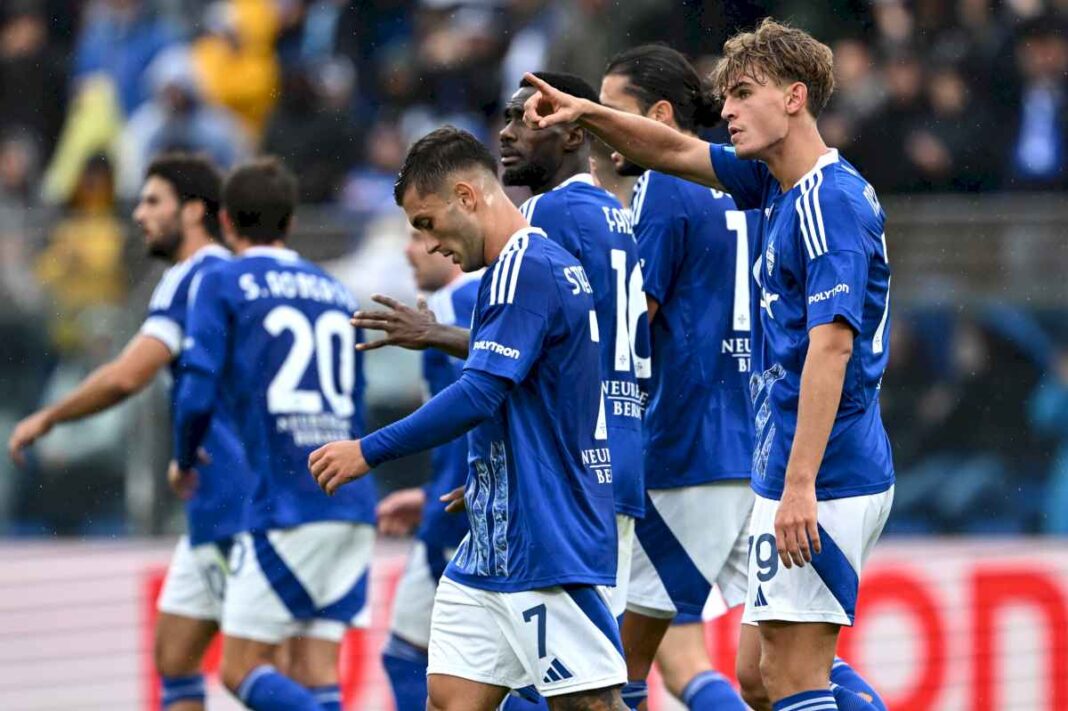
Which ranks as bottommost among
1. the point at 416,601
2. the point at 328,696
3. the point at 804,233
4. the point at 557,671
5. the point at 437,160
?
the point at 328,696

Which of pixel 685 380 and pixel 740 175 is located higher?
pixel 740 175

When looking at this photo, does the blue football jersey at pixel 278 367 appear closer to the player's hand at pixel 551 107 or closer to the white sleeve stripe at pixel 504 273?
the player's hand at pixel 551 107

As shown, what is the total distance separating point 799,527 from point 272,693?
10.1ft

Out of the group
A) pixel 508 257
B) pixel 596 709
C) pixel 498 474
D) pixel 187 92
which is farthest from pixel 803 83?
pixel 187 92

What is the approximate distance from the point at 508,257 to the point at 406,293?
537 centimetres

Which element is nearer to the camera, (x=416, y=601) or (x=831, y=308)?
(x=831, y=308)

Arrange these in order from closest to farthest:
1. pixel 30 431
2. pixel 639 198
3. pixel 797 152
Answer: pixel 797 152 < pixel 639 198 < pixel 30 431

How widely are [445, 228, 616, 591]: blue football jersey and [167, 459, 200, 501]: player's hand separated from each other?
2739mm

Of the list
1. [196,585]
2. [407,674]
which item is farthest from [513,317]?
[196,585]

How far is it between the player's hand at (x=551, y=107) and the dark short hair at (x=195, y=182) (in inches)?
124

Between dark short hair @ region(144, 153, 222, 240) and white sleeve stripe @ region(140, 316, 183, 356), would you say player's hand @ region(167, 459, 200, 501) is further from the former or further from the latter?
dark short hair @ region(144, 153, 222, 240)

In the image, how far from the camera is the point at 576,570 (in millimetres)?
5223

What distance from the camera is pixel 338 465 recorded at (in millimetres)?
5078

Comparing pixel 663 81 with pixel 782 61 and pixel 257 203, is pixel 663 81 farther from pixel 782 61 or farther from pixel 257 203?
pixel 257 203
